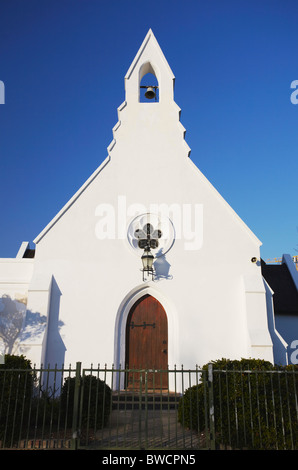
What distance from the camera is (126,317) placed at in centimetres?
1280

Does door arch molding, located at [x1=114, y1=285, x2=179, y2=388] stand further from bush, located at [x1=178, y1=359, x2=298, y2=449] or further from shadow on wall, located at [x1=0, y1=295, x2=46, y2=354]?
bush, located at [x1=178, y1=359, x2=298, y2=449]

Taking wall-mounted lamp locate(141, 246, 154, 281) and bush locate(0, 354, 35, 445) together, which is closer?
bush locate(0, 354, 35, 445)

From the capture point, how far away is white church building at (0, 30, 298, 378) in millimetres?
12172

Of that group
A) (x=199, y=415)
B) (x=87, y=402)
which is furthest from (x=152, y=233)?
(x=199, y=415)

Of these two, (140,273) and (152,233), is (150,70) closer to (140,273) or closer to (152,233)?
(152,233)

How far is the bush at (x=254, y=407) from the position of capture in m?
7.44

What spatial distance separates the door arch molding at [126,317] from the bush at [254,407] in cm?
411

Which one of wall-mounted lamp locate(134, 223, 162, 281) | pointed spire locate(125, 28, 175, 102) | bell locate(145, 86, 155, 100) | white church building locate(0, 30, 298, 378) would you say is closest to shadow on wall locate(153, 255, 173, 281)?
white church building locate(0, 30, 298, 378)

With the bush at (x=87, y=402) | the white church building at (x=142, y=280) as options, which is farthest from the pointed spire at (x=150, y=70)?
the bush at (x=87, y=402)

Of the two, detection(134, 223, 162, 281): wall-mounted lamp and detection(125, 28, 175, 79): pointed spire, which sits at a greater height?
detection(125, 28, 175, 79): pointed spire

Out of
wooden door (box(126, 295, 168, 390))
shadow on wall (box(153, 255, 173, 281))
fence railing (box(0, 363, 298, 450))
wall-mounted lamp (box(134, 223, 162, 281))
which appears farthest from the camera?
wall-mounted lamp (box(134, 223, 162, 281))

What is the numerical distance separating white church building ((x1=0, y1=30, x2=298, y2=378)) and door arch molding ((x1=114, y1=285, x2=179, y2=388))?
0.12 feet
